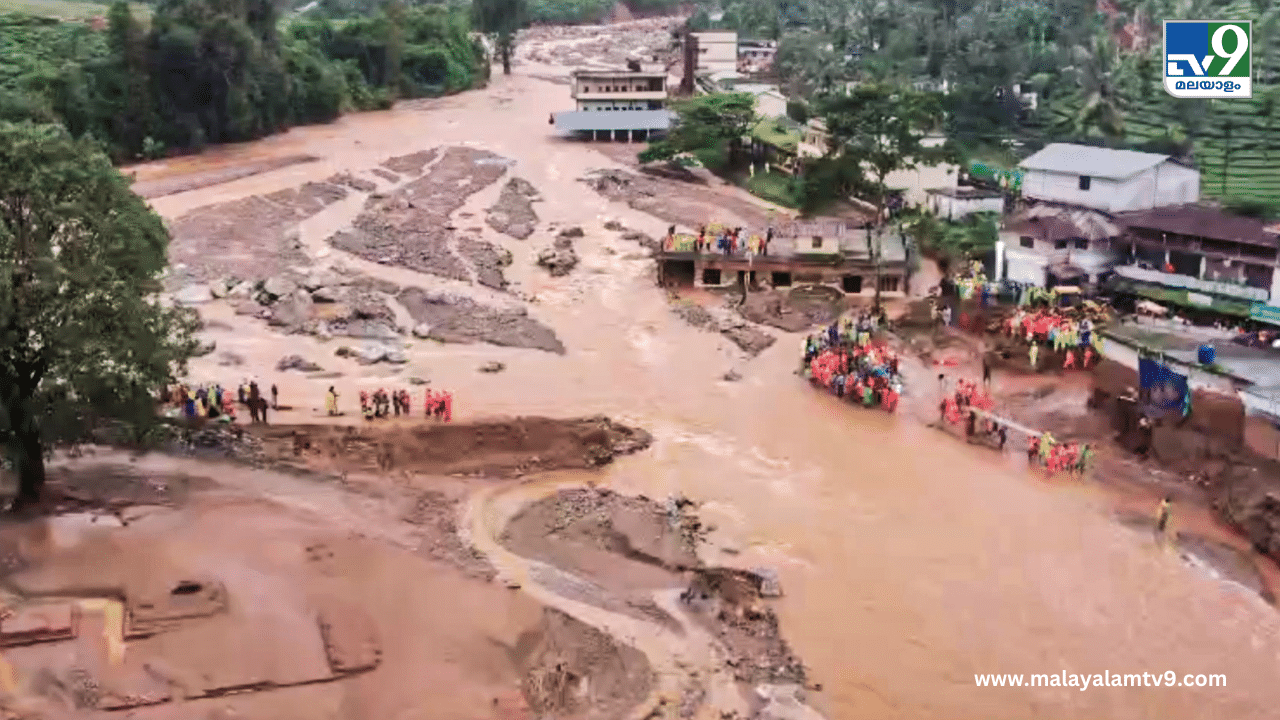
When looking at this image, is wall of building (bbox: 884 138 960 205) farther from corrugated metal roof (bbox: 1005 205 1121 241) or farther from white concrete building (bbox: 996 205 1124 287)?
white concrete building (bbox: 996 205 1124 287)

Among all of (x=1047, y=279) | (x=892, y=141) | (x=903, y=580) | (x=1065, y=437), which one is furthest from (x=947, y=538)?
(x=892, y=141)

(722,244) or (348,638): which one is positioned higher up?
(722,244)

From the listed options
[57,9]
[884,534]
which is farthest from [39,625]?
[57,9]

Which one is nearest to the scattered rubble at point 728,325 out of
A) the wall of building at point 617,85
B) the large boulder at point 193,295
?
the large boulder at point 193,295

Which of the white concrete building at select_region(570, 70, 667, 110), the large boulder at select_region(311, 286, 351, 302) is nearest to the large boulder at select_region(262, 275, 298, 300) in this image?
the large boulder at select_region(311, 286, 351, 302)

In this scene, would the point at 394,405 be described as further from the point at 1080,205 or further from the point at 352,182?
the point at 352,182

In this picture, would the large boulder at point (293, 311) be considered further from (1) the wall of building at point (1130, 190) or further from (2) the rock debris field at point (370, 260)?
(1) the wall of building at point (1130, 190)
